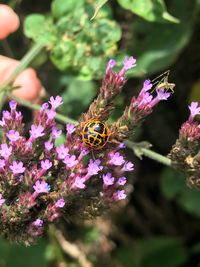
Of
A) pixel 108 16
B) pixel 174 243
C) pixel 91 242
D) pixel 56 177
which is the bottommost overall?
pixel 174 243

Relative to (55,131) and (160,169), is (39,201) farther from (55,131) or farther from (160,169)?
(160,169)

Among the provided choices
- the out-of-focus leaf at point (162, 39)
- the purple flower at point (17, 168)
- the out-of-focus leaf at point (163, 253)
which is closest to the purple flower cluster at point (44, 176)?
the purple flower at point (17, 168)

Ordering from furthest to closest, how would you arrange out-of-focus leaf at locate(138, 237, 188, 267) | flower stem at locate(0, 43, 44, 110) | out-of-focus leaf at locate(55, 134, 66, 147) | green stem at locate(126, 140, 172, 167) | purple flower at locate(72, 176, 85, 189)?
out-of-focus leaf at locate(138, 237, 188, 267) < out-of-focus leaf at locate(55, 134, 66, 147) < flower stem at locate(0, 43, 44, 110) < green stem at locate(126, 140, 172, 167) < purple flower at locate(72, 176, 85, 189)

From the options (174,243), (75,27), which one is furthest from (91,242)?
(75,27)

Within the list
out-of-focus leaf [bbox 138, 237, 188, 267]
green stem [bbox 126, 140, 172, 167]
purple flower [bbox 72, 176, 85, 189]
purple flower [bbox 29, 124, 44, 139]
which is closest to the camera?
purple flower [bbox 72, 176, 85, 189]

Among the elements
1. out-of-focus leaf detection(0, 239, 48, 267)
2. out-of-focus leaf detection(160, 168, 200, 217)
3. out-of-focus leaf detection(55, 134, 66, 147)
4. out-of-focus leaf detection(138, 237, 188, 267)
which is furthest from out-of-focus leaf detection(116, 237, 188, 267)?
out-of-focus leaf detection(55, 134, 66, 147)

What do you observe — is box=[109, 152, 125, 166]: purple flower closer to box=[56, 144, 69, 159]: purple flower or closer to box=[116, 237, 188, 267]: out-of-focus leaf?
box=[56, 144, 69, 159]: purple flower
